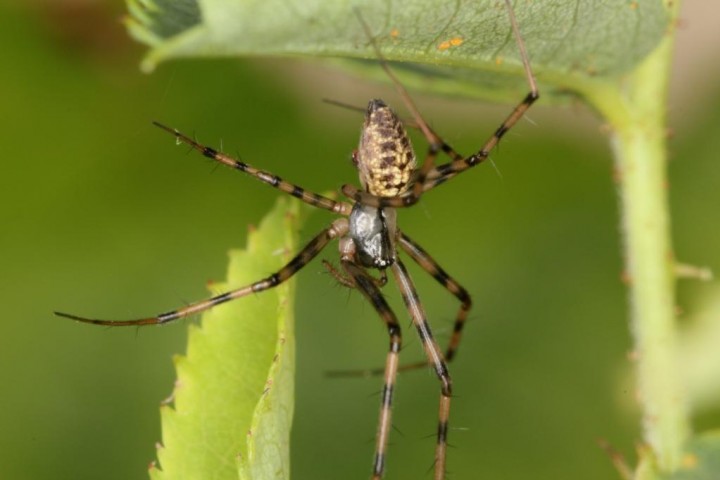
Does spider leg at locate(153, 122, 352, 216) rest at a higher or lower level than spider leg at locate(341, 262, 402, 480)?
higher

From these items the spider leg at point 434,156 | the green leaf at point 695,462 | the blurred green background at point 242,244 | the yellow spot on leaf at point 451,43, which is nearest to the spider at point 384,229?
the spider leg at point 434,156

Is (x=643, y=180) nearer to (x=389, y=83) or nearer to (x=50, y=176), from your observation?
(x=389, y=83)

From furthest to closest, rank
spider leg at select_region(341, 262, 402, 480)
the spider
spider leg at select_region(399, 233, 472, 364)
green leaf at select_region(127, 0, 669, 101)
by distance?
spider leg at select_region(399, 233, 472, 364), spider leg at select_region(341, 262, 402, 480), the spider, green leaf at select_region(127, 0, 669, 101)

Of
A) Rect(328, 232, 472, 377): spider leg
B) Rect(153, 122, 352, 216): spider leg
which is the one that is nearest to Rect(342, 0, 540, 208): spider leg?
Rect(153, 122, 352, 216): spider leg

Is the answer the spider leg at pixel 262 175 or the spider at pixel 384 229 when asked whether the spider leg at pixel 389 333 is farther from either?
the spider leg at pixel 262 175

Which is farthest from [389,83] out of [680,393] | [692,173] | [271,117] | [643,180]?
[692,173]

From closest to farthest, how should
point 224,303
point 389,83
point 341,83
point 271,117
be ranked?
point 224,303 < point 389,83 < point 271,117 < point 341,83

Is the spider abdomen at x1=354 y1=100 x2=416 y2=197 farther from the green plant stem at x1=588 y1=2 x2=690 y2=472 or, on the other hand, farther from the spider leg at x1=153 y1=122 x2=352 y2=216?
the green plant stem at x1=588 y1=2 x2=690 y2=472
